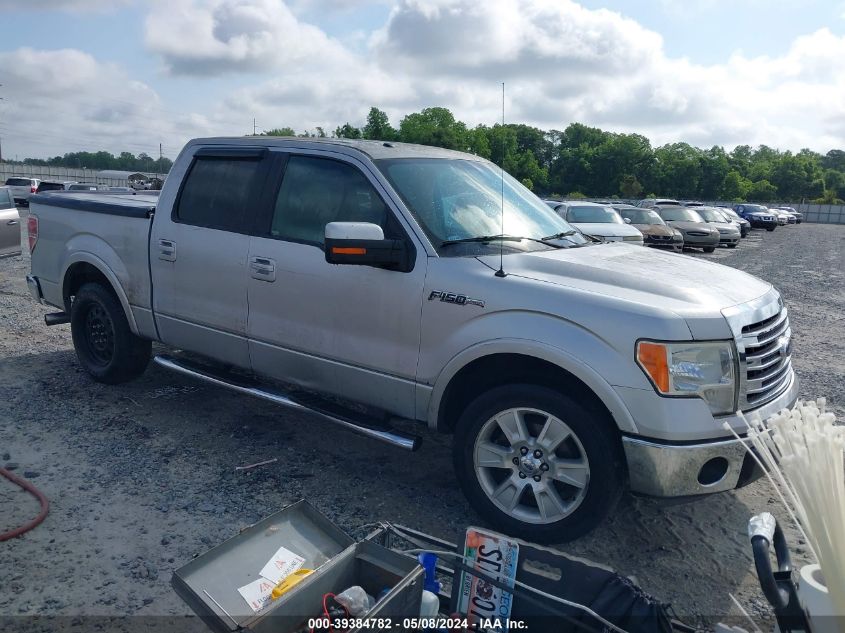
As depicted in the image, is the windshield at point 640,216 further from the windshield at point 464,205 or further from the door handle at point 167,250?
the door handle at point 167,250

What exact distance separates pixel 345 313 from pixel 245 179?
4.52 ft

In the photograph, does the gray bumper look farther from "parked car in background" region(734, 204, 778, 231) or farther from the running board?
"parked car in background" region(734, 204, 778, 231)

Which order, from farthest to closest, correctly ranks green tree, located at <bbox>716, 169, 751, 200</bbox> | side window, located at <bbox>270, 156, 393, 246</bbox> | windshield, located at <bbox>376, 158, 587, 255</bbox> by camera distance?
green tree, located at <bbox>716, 169, 751, 200</bbox> → side window, located at <bbox>270, 156, 393, 246</bbox> → windshield, located at <bbox>376, 158, 587, 255</bbox>

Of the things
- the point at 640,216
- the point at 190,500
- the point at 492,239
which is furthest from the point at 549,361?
the point at 640,216

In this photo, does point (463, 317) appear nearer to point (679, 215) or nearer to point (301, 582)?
point (301, 582)

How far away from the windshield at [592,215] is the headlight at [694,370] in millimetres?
A: 12956

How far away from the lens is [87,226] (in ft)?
18.2

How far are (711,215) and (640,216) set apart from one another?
8157 millimetres

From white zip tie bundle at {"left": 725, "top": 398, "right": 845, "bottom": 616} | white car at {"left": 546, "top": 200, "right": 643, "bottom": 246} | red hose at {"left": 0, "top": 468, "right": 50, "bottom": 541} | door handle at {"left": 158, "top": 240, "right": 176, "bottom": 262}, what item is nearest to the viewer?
white zip tie bundle at {"left": 725, "top": 398, "right": 845, "bottom": 616}

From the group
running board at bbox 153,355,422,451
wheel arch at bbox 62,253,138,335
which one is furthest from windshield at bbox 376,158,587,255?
wheel arch at bbox 62,253,138,335

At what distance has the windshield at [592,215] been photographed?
15.9m

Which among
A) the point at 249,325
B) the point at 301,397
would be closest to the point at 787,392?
the point at 301,397

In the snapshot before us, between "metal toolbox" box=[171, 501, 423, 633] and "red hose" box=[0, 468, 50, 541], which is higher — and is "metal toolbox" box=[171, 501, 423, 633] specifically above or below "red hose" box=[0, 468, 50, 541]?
above

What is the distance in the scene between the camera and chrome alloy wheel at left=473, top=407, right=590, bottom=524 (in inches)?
131
